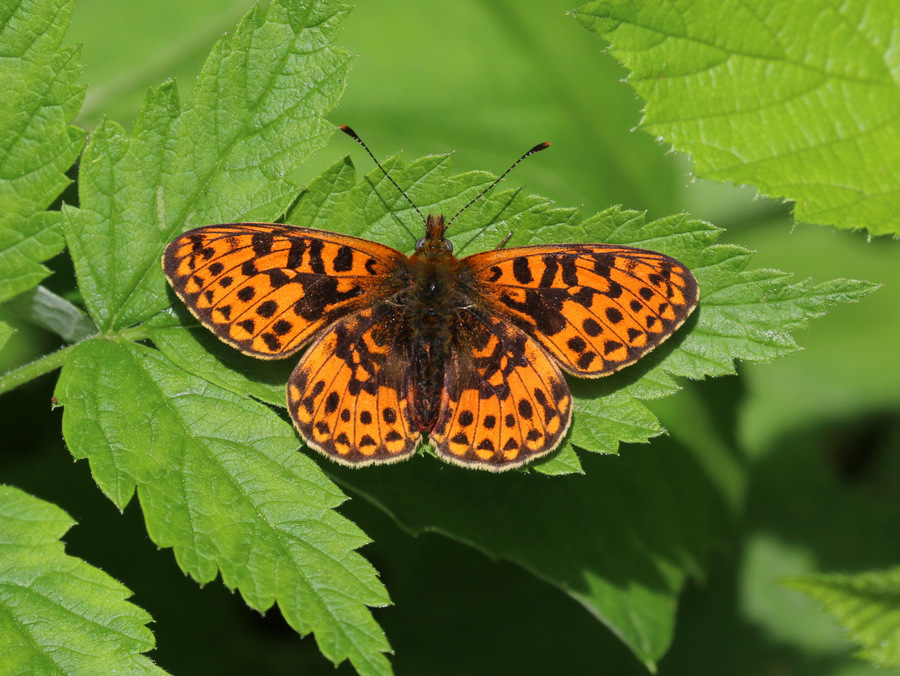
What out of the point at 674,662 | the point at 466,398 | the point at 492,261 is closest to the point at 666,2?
the point at 492,261

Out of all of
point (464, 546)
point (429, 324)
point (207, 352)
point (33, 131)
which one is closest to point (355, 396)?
point (429, 324)

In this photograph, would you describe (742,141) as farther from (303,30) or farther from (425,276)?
(303,30)

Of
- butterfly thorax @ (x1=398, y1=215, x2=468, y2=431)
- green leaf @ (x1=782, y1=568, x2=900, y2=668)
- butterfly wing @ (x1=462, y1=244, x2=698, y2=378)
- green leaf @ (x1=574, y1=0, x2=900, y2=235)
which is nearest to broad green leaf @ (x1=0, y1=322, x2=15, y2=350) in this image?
butterfly thorax @ (x1=398, y1=215, x2=468, y2=431)

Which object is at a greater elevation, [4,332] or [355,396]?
[4,332]

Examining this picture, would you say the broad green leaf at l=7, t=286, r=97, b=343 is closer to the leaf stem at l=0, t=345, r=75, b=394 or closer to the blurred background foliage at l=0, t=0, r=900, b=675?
the leaf stem at l=0, t=345, r=75, b=394

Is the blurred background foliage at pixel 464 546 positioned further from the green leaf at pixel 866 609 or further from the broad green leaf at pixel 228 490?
the broad green leaf at pixel 228 490

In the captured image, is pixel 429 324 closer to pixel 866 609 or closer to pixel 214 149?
pixel 214 149
